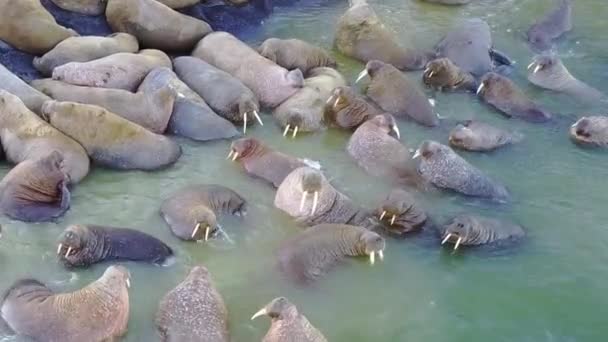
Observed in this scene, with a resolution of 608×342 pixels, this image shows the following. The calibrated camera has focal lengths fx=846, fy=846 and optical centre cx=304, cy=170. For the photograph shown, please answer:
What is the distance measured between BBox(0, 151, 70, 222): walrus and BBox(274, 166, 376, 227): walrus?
193 cm

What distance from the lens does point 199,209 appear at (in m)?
7.24

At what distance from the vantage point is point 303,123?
9.09 metres

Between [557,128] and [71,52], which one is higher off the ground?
[71,52]

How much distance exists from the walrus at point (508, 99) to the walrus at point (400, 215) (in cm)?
280

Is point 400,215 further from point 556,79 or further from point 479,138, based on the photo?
point 556,79

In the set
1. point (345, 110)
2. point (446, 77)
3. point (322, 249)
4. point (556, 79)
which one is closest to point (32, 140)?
point (322, 249)

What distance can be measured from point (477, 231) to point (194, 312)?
273 cm

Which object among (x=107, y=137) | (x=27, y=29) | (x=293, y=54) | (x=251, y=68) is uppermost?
(x=27, y=29)

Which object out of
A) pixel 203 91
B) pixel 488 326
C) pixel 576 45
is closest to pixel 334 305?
pixel 488 326

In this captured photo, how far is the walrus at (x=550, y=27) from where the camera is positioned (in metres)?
11.8

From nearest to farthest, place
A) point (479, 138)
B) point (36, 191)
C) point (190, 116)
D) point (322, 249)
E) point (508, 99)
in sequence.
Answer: point (322, 249) → point (36, 191) → point (190, 116) → point (479, 138) → point (508, 99)

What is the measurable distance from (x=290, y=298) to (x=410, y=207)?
5.13 ft

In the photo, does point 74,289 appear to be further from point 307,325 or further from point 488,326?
point 488,326

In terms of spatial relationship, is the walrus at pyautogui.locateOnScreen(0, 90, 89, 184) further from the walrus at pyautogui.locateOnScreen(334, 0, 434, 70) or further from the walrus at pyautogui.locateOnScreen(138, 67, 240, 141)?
the walrus at pyautogui.locateOnScreen(334, 0, 434, 70)
